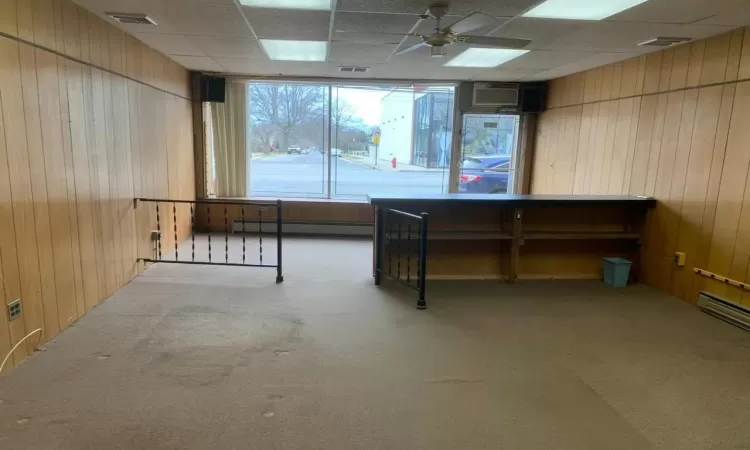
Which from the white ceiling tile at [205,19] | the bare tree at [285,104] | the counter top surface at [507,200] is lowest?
the counter top surface at [507,200]

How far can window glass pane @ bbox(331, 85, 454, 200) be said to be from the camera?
302 inches

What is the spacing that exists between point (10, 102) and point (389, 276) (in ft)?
11.3

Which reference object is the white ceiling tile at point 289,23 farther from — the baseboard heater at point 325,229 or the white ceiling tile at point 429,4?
the baseboard heater at point 325,229

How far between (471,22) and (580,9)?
0.94 metres

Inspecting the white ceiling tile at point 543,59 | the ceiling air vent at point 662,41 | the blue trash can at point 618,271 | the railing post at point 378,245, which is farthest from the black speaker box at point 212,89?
the blue trash can at point 618,271

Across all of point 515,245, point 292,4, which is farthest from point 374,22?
point 515,245

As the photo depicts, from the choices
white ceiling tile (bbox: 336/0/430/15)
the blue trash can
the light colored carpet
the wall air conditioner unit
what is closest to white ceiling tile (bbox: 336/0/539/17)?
white ceiling tile (bbox: 336/0/430/15)

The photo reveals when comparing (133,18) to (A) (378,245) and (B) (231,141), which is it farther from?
(B) (231,141)

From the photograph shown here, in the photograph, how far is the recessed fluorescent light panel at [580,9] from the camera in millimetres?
3371

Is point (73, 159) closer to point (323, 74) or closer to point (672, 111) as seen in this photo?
point (323, 74)

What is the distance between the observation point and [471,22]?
3.29 m

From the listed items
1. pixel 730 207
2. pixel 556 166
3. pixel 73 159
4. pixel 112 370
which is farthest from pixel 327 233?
pixel 730 207

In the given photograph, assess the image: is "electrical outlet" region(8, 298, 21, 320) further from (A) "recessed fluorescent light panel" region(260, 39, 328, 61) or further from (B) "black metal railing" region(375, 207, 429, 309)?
(A) "recessed fluorescent light panel" region(260, 39, 328, 61)

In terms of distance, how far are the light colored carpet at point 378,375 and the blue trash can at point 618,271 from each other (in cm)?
41
